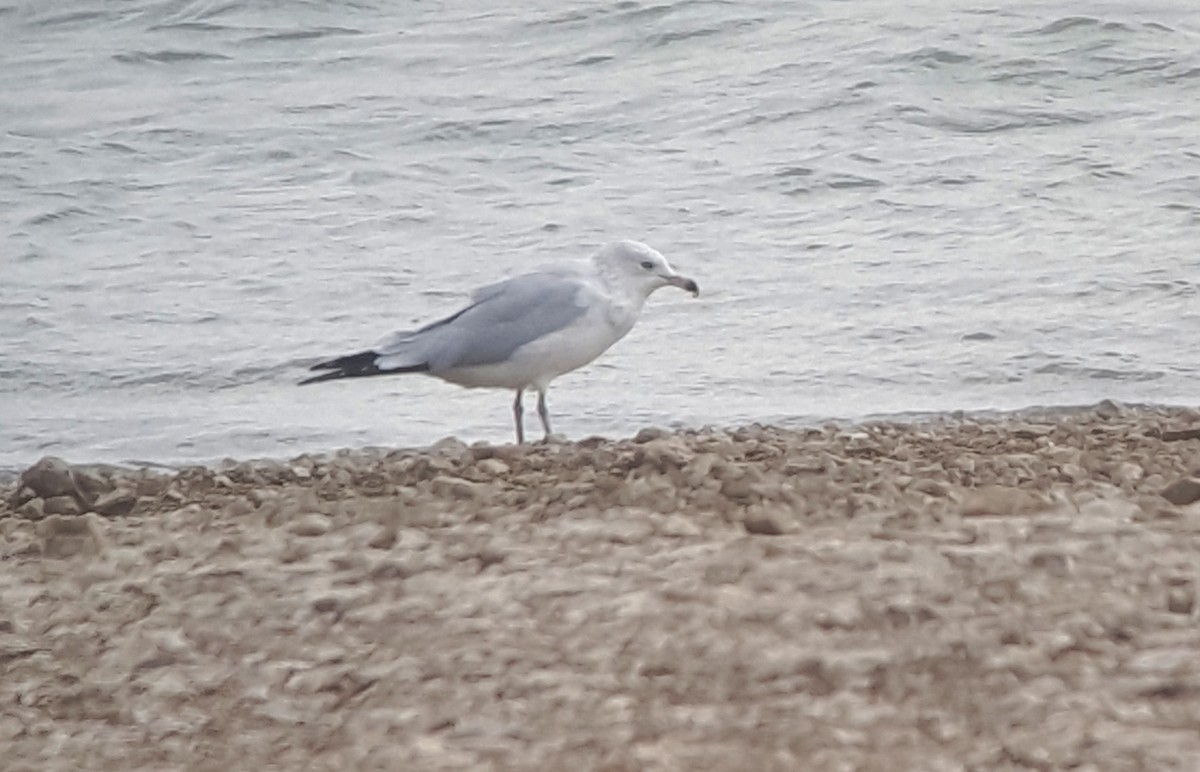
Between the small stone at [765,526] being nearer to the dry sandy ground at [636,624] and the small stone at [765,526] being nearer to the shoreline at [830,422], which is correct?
the dry sandy ground at [636,624]

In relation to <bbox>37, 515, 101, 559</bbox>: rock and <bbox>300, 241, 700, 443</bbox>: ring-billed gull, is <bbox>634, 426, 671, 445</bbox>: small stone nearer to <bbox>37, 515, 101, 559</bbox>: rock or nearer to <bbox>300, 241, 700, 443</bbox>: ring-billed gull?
<bbox>300, 241, 700, 443</bbox>: ring-billed gull

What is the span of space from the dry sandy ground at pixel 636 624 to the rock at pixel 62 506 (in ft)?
0.76

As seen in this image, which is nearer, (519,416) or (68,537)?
(68,537)

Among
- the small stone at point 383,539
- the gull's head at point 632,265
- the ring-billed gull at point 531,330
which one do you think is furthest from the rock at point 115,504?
the gull's head at point 632,265

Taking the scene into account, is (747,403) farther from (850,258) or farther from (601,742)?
(601,742)

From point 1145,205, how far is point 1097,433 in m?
5.21

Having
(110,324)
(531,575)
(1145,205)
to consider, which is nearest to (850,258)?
(1145,205)

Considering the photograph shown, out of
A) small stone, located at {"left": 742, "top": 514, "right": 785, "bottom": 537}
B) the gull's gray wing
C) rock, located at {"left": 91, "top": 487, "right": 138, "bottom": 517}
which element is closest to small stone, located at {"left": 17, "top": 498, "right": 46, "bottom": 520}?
rock, located at {"left": 91, "top": 487, "right": 138, "bottom": 517}

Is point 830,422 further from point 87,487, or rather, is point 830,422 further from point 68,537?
point 68,537

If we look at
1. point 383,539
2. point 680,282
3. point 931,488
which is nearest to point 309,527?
point 383,539

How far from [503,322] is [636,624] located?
2.93 m

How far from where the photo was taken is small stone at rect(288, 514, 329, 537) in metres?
5.46

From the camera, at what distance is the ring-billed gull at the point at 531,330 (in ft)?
24.4

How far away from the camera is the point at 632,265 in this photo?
7754mm
